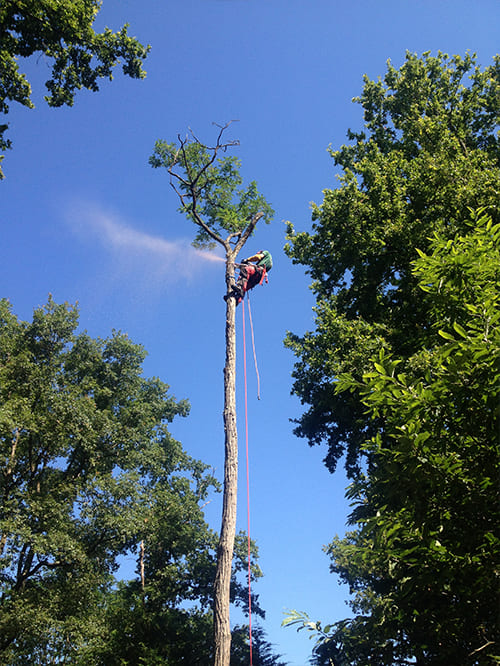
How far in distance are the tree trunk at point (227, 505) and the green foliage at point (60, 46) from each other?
606cm

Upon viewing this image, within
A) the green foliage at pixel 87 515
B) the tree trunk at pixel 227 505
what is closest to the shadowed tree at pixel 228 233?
the tree trunk at pixel 227 505

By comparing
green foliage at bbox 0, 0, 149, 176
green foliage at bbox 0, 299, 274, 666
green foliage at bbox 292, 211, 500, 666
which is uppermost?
green foliage at bbox 0, 0, 149, 176

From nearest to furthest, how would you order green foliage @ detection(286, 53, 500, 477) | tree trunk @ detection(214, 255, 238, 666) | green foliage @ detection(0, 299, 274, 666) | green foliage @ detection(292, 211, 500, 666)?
green foliage @ detection(292, 211, 500, 666), tree trunk @ detection(214, 255, 238, 666), green foliage @ detection(286, 53, 500, 477), green foliage @ detection(0, 299, 274, 666)

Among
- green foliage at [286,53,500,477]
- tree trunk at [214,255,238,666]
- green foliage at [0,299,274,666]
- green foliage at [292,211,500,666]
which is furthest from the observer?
green foliage at [0,299,274,666]

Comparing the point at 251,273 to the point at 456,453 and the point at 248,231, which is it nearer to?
the point at 248,231

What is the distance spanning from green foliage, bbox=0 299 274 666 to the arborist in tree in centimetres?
822

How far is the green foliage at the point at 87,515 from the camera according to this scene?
43.5 feet

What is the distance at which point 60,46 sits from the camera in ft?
36.4

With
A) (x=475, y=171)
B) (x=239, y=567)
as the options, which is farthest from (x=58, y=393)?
(x=475, y=171)

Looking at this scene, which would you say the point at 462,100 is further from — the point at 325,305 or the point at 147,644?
the point at 147,644

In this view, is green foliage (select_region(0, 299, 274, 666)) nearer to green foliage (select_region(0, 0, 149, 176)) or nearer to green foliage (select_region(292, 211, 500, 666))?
green foliage (select_region(0, 0, 149, 176))

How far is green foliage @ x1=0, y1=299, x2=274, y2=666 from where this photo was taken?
1326 centimetres

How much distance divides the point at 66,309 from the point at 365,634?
50.3 ft

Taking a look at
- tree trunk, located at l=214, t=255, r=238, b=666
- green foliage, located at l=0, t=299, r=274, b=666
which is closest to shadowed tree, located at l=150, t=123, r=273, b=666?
Result: tree trunk, located at l=214, t=255, r=238, b=666
